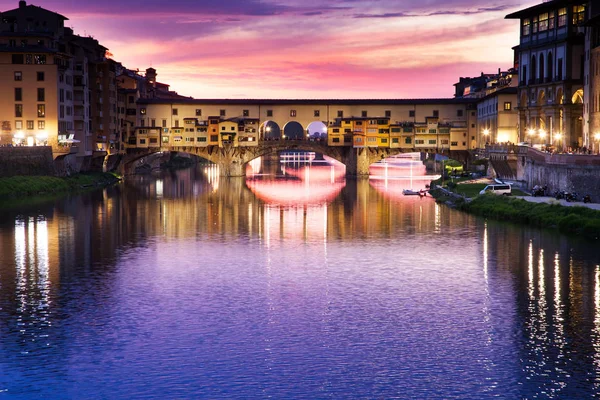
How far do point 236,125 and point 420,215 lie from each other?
187 feet

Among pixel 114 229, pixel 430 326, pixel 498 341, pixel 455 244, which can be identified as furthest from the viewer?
pixel 114 229

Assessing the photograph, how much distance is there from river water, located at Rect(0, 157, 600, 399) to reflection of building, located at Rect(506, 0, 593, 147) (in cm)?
2589

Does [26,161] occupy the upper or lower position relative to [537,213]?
upper

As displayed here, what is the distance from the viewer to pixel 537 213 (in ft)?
189

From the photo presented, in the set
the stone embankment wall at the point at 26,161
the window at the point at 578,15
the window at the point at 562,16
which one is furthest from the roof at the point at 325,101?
the window at the point at 578,15

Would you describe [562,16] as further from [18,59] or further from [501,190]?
[18,59]

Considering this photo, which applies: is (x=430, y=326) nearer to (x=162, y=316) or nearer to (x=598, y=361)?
(x=598, y=361)

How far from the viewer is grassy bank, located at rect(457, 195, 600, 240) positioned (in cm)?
5075

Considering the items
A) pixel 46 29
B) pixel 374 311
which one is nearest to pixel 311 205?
pixel 46 29

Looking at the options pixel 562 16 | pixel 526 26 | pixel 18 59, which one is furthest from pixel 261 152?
pixel 562 16

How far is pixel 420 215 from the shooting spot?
67.4m

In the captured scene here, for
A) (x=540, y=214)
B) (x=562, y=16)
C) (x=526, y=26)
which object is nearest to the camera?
(x=540, y=214)

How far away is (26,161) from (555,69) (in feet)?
173

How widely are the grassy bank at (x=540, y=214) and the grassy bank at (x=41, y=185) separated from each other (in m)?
39.4
